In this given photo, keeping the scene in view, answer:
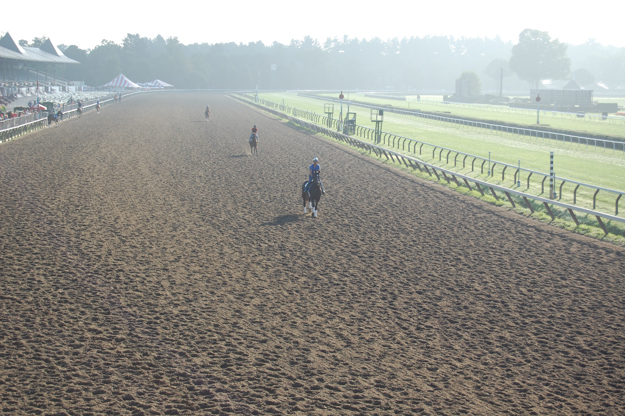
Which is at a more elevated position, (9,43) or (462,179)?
(9,43)

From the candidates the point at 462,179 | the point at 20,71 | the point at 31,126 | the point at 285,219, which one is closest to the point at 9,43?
the point at 20,71

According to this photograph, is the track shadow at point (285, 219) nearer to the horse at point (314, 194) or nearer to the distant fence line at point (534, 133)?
the horse at point (314, 194)

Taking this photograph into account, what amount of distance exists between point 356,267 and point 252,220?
4571mm

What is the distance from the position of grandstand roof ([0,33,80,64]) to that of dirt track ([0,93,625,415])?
2039 inches

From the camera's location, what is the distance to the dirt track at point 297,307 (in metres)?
6.94

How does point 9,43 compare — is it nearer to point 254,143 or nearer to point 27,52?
point 27,52

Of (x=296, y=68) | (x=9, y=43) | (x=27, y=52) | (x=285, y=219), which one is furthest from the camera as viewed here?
(x=296, y=68)

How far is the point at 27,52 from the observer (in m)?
77.6

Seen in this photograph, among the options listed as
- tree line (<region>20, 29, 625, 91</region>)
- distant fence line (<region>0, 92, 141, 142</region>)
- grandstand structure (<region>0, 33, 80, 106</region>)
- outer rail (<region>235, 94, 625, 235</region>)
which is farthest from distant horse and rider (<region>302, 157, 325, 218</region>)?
tree line (<region>20, 29, 625, 91</region>)

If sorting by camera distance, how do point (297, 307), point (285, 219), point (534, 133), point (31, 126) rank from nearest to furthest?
1. point (297, 307)
2. point (285, 219)
3. point (31, 126)
4. point (534, 133)

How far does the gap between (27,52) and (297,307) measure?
267 feet

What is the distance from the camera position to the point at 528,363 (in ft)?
25.2

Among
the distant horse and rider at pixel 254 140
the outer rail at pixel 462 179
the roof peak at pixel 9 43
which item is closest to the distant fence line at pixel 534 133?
the outer rail at pixel 462 179

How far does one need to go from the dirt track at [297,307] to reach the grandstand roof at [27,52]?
170 ft
